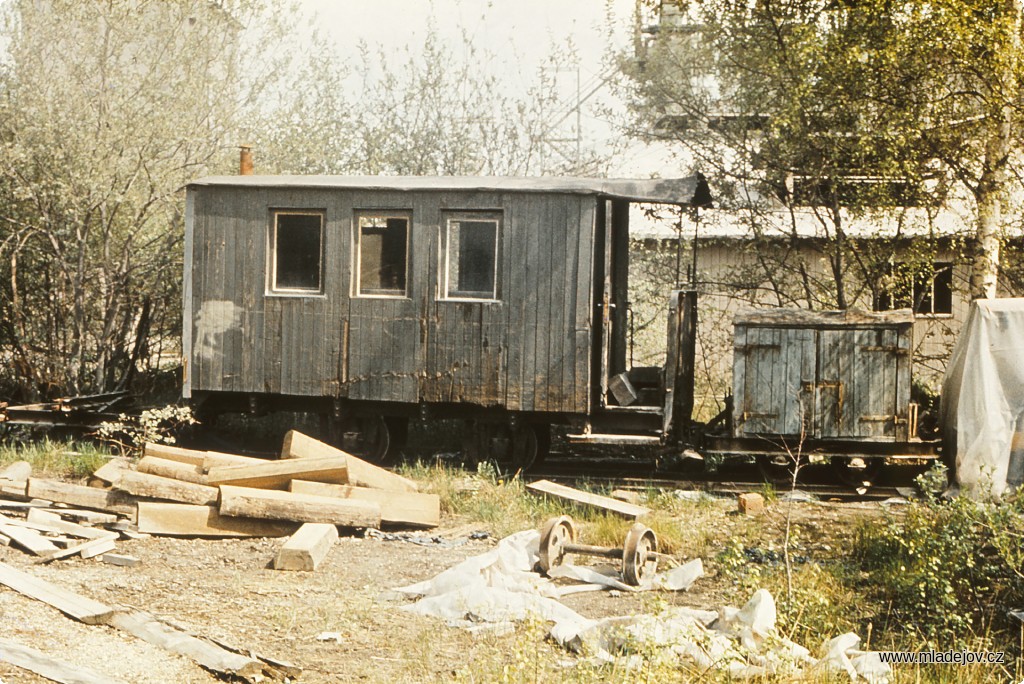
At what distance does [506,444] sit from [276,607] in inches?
222

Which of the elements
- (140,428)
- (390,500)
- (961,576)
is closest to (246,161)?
(140,428)

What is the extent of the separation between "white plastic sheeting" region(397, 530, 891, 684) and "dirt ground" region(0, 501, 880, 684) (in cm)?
21

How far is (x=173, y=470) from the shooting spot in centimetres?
863

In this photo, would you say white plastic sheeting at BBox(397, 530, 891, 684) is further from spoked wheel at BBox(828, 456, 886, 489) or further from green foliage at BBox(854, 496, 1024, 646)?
spoked wheel at BBox(828, 456, 886, 489)

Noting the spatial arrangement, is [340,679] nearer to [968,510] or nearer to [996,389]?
[968,510]

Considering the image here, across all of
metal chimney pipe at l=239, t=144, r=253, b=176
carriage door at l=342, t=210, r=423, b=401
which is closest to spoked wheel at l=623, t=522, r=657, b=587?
carriage door at l=342, t=210, r=423, b=401

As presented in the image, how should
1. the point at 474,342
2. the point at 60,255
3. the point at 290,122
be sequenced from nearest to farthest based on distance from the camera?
the point at 474,342
the point at 60,255
the point at 290,122

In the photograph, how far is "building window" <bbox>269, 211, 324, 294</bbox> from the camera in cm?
1178

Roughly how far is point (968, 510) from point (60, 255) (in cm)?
1151

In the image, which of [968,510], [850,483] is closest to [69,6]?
[850,483]

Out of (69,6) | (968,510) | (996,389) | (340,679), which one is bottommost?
(340,679)

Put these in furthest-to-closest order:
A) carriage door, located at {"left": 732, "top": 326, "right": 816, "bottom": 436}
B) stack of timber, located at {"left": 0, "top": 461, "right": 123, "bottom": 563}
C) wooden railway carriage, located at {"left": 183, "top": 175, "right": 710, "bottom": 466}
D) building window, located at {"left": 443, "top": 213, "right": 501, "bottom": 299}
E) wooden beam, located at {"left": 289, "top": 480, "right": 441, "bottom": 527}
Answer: building window, located at {"left": 443, "top": 213, "right": 501, "bottom": 299}, wooden railway carriage, located at {"left": 183, "top": 175, "right": 710, "bottom": 466}, carriage door, located at {"left": 732, "top": 326, "right": 816, "bottom": 436}, wooden beam, located at {"left": 289, "top": 480, "right": 441, "bottom": 527}, stack of timber, located at {"left": 0, "top": 461, "right": 123, "bottom": 563}

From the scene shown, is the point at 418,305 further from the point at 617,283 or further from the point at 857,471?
the point at 857,471

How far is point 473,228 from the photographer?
11.4m
